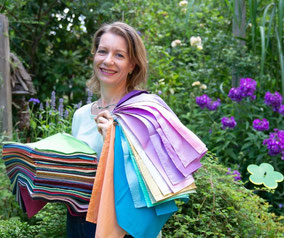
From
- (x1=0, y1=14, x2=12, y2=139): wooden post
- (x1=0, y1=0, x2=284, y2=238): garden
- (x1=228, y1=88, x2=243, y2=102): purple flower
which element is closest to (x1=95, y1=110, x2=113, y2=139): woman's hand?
(x1=0, y1=0, x2=284, y2=238): garden

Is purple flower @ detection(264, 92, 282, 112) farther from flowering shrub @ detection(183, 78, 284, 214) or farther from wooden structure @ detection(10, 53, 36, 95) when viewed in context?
wooden structure @ detection(10, 53, 36, 95)

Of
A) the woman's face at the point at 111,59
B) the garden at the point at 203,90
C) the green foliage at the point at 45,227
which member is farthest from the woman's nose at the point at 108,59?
the green foliage at the point at 45,227

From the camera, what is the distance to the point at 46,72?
5.13 metres

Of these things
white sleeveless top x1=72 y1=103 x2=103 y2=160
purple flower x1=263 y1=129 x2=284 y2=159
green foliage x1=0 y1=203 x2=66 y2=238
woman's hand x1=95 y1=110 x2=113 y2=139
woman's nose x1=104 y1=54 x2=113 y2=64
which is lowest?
green foliage x1=0 y1=203 x2=66 y2=238

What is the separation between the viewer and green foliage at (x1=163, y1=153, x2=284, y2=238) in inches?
90.3

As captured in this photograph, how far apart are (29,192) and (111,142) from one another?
1.33 ft

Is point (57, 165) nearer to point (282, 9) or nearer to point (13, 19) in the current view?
point (282, 9)

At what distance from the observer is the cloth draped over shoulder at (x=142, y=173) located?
146 cm

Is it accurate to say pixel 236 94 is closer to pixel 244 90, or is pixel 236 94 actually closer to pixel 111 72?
pixel 244 90

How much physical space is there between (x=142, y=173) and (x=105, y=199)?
0.55ft

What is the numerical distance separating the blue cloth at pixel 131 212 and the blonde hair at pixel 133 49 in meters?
0.45

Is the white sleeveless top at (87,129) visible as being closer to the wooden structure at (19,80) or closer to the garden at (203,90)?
the garden at (203,90)

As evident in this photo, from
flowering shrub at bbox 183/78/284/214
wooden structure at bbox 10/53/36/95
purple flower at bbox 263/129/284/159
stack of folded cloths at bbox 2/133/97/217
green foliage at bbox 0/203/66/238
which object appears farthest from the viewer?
wooden structure at bbox 10/53/36/95

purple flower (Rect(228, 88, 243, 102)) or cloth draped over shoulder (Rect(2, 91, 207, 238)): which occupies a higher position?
cloth draped over shoulder (Rect(2, 91, 207, 238))
